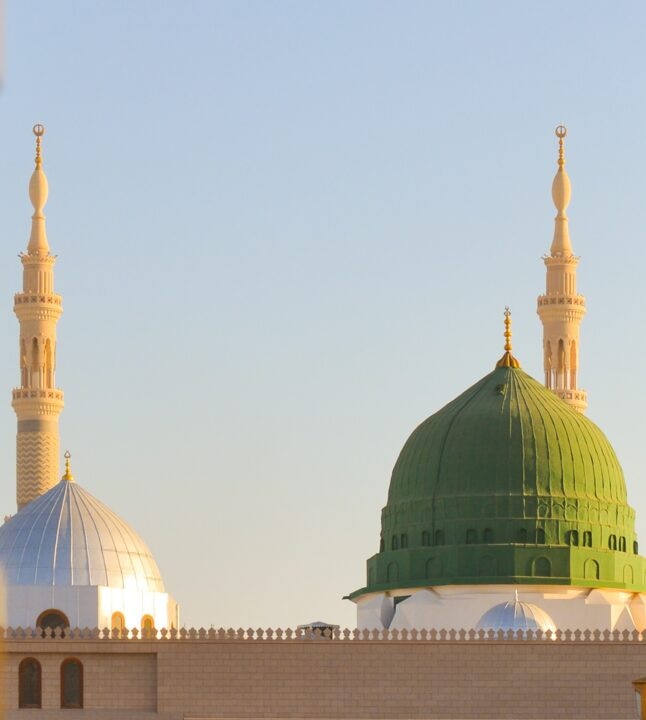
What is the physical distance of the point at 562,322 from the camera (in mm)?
53125

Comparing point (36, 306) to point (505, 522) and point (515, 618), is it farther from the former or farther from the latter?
point (515, 618)

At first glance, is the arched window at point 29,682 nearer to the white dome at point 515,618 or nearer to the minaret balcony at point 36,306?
the white dome at point 515,618

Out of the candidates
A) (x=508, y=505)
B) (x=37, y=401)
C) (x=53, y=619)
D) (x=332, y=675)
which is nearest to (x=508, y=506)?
(x=508, y=505)

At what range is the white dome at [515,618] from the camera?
115 feet

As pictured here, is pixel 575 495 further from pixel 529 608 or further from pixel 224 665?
pixel 224 665

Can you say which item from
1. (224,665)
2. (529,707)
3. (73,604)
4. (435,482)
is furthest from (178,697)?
(435,482)

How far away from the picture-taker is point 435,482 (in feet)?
135

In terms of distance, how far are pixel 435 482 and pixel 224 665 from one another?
880 cm

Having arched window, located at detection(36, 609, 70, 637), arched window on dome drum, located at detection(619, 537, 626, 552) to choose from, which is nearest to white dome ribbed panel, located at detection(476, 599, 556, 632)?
arched window on dome drum, located at detection(619, 537, 626, 552)

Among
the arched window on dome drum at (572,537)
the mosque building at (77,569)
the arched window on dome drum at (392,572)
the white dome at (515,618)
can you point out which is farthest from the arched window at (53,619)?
the arched window on dome drum at (572,537)

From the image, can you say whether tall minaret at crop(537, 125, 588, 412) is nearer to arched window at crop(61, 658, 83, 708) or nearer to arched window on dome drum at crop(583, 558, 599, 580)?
arched window on dome drum at crop(583, 558, 599, 580)

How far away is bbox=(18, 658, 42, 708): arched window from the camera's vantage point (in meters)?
33.6

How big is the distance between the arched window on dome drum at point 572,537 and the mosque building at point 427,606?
2 centimetres

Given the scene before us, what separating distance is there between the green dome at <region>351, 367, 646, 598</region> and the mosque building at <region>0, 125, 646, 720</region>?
0.13 ft
